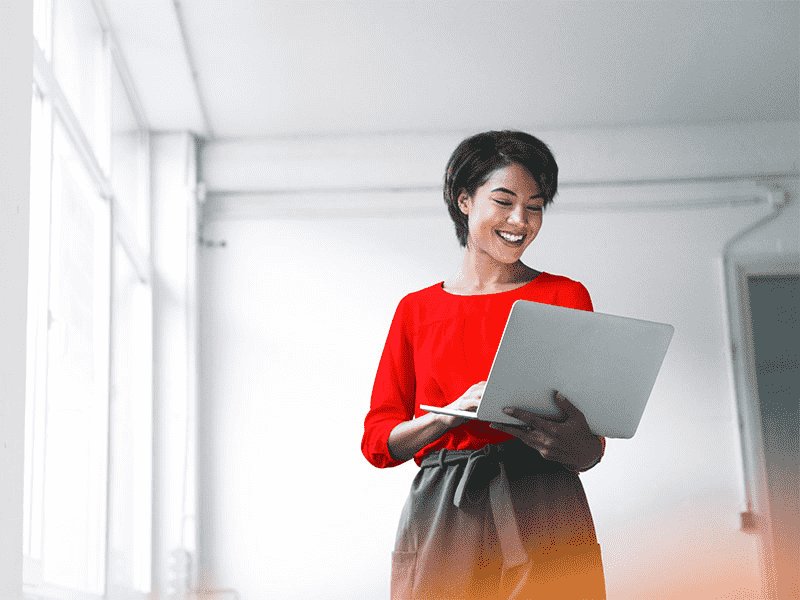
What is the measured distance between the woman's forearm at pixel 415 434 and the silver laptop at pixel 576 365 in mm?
91

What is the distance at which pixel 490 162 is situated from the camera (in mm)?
2555

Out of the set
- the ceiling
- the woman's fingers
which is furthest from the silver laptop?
the ceiling

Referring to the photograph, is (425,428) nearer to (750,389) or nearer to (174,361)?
(174,361)

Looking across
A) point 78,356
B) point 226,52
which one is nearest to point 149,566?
point 78,356

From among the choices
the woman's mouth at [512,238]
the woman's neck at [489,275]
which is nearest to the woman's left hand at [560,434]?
the woman's neck at [489,275]

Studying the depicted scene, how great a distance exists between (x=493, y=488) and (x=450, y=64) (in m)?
2.12

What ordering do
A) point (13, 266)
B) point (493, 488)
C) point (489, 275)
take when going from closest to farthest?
point (13, 266), point (493, 488), point (489, 275)

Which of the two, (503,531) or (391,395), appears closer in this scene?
(503,531)

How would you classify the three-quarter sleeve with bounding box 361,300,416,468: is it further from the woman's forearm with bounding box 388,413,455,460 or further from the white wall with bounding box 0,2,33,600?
the white wall with bounding box 0,2,33,600

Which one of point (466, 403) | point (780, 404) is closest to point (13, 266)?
point (466, 403)

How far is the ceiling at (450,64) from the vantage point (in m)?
3.67

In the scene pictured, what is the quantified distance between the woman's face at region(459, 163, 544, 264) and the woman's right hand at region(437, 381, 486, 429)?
0.54m

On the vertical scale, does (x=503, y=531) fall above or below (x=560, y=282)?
below

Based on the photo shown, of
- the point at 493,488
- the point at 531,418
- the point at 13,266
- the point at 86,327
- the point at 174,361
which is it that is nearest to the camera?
the point at 13,266
